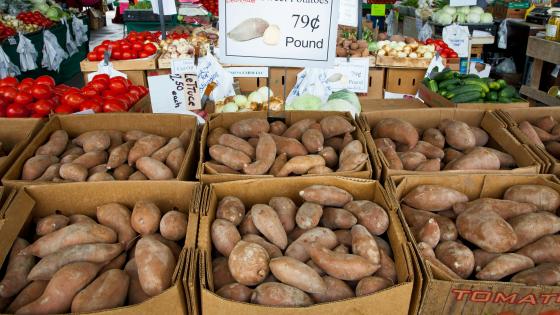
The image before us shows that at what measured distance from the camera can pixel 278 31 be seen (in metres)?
2.05

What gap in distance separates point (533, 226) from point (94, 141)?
6.68ft

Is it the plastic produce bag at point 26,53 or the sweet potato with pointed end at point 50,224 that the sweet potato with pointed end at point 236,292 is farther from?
the plastic produce bag at point 26,53

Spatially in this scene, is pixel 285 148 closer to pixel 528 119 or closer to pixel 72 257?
pixel 72 257

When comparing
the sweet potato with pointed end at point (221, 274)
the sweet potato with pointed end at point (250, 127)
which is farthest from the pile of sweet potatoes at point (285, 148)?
the sweet potato with pointed end at point (221, 274)

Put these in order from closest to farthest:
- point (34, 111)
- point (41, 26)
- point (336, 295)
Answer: point (336, 295) < point (34, 111) < point (41, 26)

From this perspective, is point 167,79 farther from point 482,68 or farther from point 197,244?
point 482,68

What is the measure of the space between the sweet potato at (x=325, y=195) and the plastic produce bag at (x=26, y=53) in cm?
734

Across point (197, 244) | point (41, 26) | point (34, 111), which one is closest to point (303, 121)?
point (197, 244)

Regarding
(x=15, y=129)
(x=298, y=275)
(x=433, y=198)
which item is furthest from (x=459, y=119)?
(x=15, y=129)

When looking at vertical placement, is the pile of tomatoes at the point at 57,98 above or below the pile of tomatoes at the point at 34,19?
below

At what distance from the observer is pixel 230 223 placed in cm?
154

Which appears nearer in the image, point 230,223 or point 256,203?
point 230,223

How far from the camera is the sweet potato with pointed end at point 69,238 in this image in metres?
1.47

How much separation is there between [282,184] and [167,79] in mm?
1626
